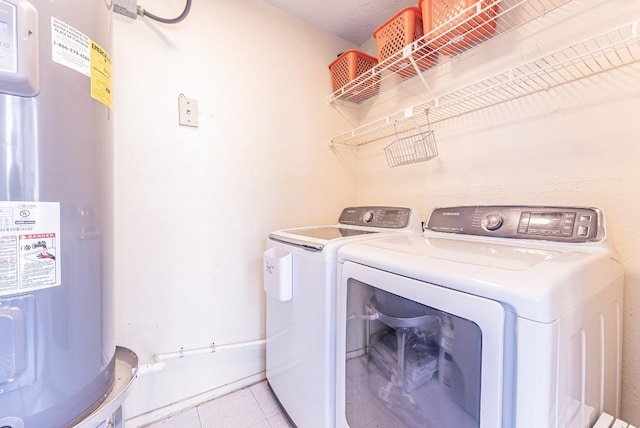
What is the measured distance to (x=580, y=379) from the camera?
2.09ft

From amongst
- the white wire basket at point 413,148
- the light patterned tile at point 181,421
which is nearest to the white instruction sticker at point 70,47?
the white wire basket at point 413,148

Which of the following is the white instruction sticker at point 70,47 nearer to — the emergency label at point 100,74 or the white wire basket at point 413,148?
the emergency label at point 100,74

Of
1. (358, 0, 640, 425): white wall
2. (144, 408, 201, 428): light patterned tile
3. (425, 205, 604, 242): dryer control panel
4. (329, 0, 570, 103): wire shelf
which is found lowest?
(144, 408, 201, 428): light patterned tile

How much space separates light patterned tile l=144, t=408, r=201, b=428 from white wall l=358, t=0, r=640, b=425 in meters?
1.74

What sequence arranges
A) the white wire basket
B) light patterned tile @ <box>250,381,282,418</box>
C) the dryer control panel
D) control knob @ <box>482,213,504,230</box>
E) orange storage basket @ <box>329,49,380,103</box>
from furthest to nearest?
1. orange storage basket @ <box>329,49,380,103</box>
2. the white wire basket
3. light patterned tile @ <box>250,381,282,418</box>
4. control knob @ <box>482,213,504,230</box>
5. the dryer control panel

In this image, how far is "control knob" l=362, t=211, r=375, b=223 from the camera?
1614 mm

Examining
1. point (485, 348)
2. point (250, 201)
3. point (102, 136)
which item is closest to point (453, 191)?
point (485, 348)

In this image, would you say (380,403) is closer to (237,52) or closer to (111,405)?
(111,405)

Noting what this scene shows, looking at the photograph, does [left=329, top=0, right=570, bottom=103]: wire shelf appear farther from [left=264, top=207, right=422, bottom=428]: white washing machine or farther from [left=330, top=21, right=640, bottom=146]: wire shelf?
[left=264, top=207, right=422, bottom=428]: white washing machine

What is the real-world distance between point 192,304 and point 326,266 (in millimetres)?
881

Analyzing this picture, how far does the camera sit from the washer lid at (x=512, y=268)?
52cm

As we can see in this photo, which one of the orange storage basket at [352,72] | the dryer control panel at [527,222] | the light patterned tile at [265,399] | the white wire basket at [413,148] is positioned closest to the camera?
the dryer control panel at [527,222]

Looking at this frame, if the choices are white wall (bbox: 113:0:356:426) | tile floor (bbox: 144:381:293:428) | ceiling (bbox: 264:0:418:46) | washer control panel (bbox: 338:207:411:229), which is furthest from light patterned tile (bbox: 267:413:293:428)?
ceiling (bbox: 264:0:418:46)

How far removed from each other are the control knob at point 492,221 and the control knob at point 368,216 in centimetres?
63
